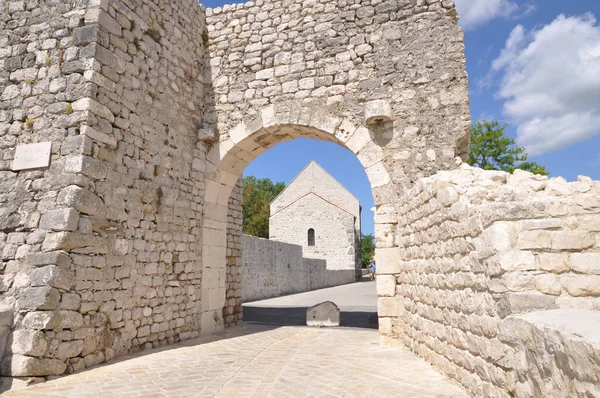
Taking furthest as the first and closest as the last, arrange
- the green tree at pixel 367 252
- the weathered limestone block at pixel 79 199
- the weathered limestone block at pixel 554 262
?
1. the green tree at pixel 367 252
2. the weathered limestone block at pixel 79 199
3. the weathered limestone block at pixel 554 262

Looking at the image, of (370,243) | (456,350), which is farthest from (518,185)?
(370,243)

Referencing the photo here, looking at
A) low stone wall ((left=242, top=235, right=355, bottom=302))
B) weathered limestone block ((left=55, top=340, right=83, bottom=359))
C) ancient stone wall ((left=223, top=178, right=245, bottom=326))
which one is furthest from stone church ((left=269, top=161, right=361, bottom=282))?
weathered limestone block ((left=55, top=340, right=83, bottom=359))

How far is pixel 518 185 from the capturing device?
325 centimetres

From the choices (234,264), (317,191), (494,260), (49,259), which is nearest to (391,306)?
(494,260)

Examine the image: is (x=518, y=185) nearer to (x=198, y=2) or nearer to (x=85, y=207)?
(x=85, y=207)

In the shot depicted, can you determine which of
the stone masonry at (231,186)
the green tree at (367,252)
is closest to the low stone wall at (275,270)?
the stone masonry at (231,186)

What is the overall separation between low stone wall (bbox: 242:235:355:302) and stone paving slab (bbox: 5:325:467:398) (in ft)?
30.3

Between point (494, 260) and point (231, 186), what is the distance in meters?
5.65

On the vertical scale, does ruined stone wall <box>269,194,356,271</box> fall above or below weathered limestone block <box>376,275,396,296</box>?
above

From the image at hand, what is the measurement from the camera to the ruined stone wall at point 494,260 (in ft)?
8.34

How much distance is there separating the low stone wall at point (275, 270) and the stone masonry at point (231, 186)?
7.03 m

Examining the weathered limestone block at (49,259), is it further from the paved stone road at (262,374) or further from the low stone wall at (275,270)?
the low stone wall at (275,270)

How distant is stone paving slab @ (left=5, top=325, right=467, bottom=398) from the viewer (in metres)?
3.58

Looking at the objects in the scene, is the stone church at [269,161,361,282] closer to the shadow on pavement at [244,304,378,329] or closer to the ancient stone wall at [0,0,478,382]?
the shadow on pavement at [244,304,378,329]
